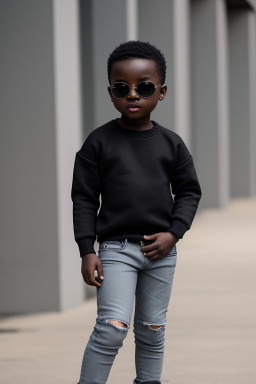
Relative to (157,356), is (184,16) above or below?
above

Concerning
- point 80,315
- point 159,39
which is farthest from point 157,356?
point 159,39

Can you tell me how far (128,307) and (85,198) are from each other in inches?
19.1

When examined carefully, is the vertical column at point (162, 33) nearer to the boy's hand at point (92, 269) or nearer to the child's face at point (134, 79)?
the child's face at point (134, 79)

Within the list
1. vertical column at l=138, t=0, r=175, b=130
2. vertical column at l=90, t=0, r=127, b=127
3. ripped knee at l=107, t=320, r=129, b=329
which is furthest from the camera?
vertical column at l=138, t=0, r=175, b=130

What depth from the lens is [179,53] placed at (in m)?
11.6

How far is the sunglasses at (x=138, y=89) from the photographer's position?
10.7 feet

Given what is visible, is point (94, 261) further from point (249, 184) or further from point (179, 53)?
point (249, 184)

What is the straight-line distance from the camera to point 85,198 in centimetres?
339

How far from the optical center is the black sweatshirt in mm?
3328

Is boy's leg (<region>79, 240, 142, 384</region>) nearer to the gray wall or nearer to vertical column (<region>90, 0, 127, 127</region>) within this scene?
the gray wall

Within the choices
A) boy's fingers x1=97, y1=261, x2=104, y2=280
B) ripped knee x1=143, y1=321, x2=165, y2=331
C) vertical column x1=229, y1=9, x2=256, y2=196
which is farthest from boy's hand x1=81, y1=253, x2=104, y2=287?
vertical column x1=229, y1=9, x2=256, y2=196

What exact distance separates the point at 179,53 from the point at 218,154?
Answer: 3.49 meters

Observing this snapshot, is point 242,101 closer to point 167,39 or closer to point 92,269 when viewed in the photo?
point 167,39

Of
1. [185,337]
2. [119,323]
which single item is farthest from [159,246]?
[185,337]
